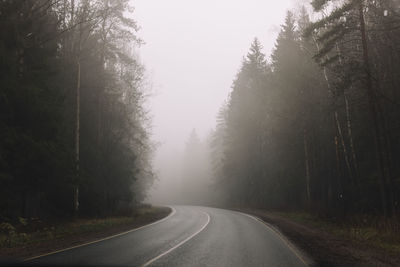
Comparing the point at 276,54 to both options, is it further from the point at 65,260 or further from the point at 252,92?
the point at 65,260

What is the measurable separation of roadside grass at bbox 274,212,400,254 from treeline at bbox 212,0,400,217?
103cm

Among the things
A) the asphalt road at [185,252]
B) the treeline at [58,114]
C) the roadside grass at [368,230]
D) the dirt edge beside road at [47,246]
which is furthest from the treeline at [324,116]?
the treeline at [58,114]

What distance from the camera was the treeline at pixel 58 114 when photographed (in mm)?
14188

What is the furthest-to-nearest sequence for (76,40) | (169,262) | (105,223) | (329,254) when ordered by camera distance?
1. (76,40)
2. (105,223)
3. (329,254)
4. (169,262)

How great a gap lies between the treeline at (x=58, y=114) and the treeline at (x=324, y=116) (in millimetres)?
13472

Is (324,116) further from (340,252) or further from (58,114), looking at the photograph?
(58,114)

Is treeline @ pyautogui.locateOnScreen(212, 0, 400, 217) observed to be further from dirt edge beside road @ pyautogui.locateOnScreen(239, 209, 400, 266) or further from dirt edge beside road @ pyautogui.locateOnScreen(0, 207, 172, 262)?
dirt edge beside road @ pyautogui.locateOnScreen(0, 207, 172, 262)

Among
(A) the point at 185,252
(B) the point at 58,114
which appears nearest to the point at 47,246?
(A) the point at 185,252

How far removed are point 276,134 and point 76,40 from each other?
19.3 metres

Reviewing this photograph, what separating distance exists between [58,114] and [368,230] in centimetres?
1546

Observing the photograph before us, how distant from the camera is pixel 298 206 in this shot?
90.5 ft

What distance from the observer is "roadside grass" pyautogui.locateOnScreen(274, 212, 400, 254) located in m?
11.8

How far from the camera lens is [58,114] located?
624 inches

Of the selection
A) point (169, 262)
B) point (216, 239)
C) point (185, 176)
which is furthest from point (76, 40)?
point (185, 176)
